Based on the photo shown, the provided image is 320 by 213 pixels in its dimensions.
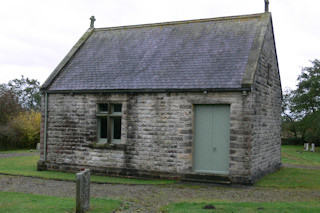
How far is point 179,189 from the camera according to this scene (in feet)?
40.7

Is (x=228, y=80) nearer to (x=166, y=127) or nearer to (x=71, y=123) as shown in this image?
(x=166, y=127)

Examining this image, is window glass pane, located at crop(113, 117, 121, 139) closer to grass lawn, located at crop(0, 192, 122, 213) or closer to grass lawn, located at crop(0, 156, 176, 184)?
grass lawn, located at crop(0, 156, 176, 184)

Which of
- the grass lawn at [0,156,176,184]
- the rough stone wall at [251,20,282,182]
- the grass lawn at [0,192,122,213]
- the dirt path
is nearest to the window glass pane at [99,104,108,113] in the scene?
the grass lawn at [0,156,176,184]

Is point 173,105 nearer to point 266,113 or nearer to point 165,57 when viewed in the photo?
point 165,57

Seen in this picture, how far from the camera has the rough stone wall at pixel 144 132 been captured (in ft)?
43.4

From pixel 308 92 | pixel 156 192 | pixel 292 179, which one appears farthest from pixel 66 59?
pixel 308 92

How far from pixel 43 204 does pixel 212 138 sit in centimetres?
710

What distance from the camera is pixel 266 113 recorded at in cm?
1568

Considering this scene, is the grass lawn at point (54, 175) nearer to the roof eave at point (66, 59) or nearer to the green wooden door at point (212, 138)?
the green wooden door at point (212, 138)

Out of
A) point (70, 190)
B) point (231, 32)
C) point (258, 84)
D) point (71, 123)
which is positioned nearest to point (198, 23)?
point (231, 32)

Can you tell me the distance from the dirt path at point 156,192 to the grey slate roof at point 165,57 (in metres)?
4.00

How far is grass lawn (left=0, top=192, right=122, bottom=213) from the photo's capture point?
29.2ft

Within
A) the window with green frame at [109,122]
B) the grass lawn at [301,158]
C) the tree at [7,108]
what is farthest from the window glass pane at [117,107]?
the tree at [7,108]

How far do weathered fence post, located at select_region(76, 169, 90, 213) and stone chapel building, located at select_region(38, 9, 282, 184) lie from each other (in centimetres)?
588
